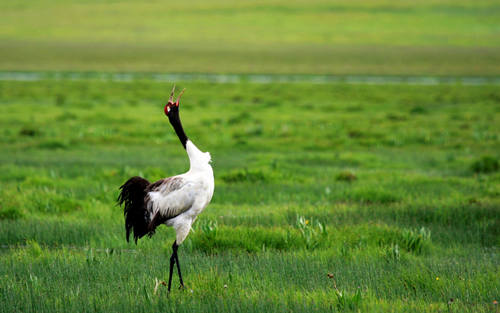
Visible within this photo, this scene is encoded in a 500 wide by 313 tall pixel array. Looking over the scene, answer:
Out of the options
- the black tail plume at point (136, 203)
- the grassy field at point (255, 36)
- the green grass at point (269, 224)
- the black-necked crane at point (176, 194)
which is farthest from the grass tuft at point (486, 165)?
the grassy field at point (255, 36)

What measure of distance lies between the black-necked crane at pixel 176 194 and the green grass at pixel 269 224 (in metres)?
0.74

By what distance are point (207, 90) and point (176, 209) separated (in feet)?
165

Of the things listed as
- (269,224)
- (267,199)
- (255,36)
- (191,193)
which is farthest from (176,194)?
(255,36)

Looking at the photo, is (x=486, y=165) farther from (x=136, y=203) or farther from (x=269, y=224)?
(x=136, y=203)

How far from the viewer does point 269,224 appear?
10.9 metres

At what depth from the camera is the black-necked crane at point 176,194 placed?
6.92m

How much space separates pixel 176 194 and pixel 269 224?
13.5 ft

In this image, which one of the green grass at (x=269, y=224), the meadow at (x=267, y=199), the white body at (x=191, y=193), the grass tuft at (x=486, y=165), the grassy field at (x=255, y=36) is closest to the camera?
the white body at (x=191, y=193)

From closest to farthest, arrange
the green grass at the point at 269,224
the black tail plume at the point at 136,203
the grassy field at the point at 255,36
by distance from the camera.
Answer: the green grass at the point at 269,224
the black tail plume at the point at 136,203
the grassy field at the point at 255,36

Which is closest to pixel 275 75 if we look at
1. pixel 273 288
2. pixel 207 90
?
pixel 207 90

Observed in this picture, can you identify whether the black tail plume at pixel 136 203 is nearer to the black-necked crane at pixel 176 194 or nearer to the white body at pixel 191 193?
the black-necked crane at pixel 176 194

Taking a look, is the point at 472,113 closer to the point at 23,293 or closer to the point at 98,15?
the point at 23,293

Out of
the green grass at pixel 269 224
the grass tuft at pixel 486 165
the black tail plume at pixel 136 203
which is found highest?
the black tail plume at pixel 136 203

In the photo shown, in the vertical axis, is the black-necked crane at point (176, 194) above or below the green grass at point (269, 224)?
above
